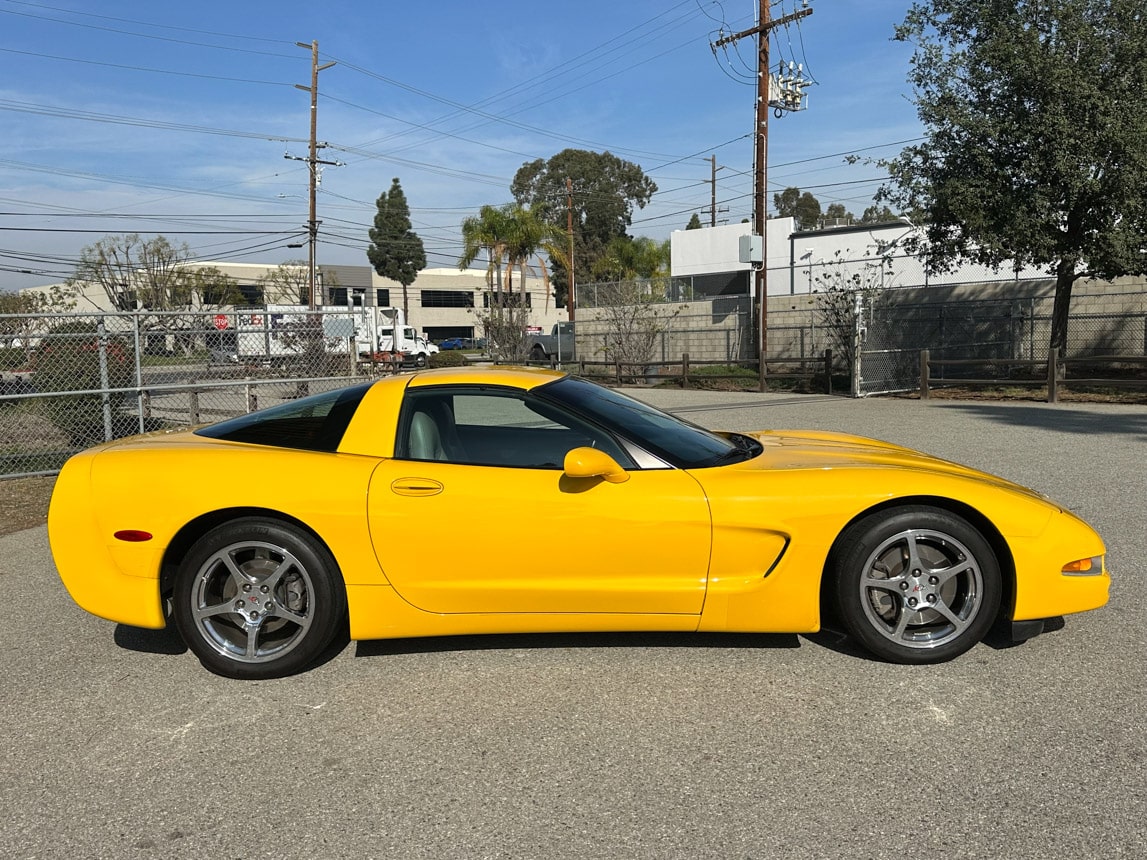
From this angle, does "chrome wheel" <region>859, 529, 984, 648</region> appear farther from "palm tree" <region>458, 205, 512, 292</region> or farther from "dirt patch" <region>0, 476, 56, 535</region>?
"palm tree" <region>458, 205, 512, 292</region>

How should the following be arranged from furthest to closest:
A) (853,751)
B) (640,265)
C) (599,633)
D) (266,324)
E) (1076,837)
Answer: (640,265)
(266,324)
(599,633)
(853,751)
(1076,837)

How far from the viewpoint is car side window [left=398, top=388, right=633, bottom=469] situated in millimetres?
3789

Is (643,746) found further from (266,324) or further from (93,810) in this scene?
(266,324)

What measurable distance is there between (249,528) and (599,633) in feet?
5.62

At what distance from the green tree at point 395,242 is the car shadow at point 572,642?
71.2 metres

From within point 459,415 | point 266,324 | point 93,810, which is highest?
point 266,324

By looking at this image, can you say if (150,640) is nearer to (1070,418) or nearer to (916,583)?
(916,583)

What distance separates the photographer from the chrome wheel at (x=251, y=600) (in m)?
3.69

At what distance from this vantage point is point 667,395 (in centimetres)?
2094

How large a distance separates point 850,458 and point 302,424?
2603mm

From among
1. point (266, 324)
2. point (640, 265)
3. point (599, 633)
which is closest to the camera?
point (599, 633)

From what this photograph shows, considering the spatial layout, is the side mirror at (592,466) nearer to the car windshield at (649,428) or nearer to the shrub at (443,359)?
the car windshield at (649,428)

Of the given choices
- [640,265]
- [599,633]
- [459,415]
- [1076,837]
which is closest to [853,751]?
[1076,837]

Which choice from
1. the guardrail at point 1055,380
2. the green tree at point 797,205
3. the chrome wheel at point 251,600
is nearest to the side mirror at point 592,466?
the chrome wheel at point 251,600
